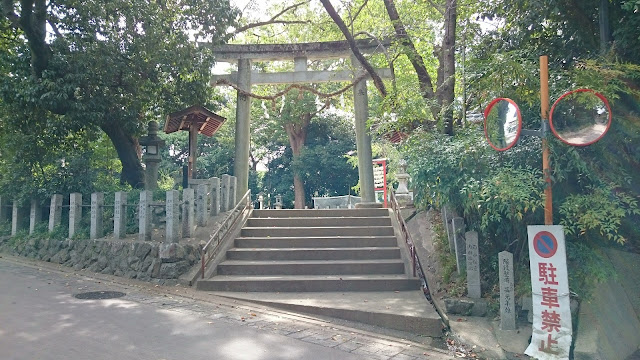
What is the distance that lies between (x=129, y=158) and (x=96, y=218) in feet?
10.7

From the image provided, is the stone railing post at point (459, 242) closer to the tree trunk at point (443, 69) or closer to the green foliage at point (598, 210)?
the tree trunk at point (443, 69)

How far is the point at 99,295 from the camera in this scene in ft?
26.9

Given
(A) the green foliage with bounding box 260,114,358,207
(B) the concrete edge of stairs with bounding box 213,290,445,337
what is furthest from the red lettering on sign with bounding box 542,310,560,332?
(A) the green foliage with bounding box 260,114,358,207

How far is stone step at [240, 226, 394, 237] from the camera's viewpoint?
34.0ft

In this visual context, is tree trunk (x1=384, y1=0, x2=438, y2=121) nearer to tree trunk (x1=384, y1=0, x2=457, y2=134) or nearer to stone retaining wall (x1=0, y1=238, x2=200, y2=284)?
tree trunk (x1=384, y1=0, x2=457, y2=134)

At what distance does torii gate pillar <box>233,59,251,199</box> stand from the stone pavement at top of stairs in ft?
16.3

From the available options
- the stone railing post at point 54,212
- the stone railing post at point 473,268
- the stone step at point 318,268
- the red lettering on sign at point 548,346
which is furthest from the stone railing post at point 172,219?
the red lettering on sign at point 548,346

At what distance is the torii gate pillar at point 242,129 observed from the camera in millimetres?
13883

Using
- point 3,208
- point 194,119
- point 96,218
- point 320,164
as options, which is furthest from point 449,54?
point 320,164

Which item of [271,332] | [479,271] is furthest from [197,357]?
[479,271]

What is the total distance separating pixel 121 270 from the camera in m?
10.1

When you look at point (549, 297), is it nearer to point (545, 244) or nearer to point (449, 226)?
point (545, 244)

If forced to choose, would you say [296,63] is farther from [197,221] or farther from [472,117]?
[472,117]

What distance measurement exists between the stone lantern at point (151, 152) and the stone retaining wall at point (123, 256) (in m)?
2.17
